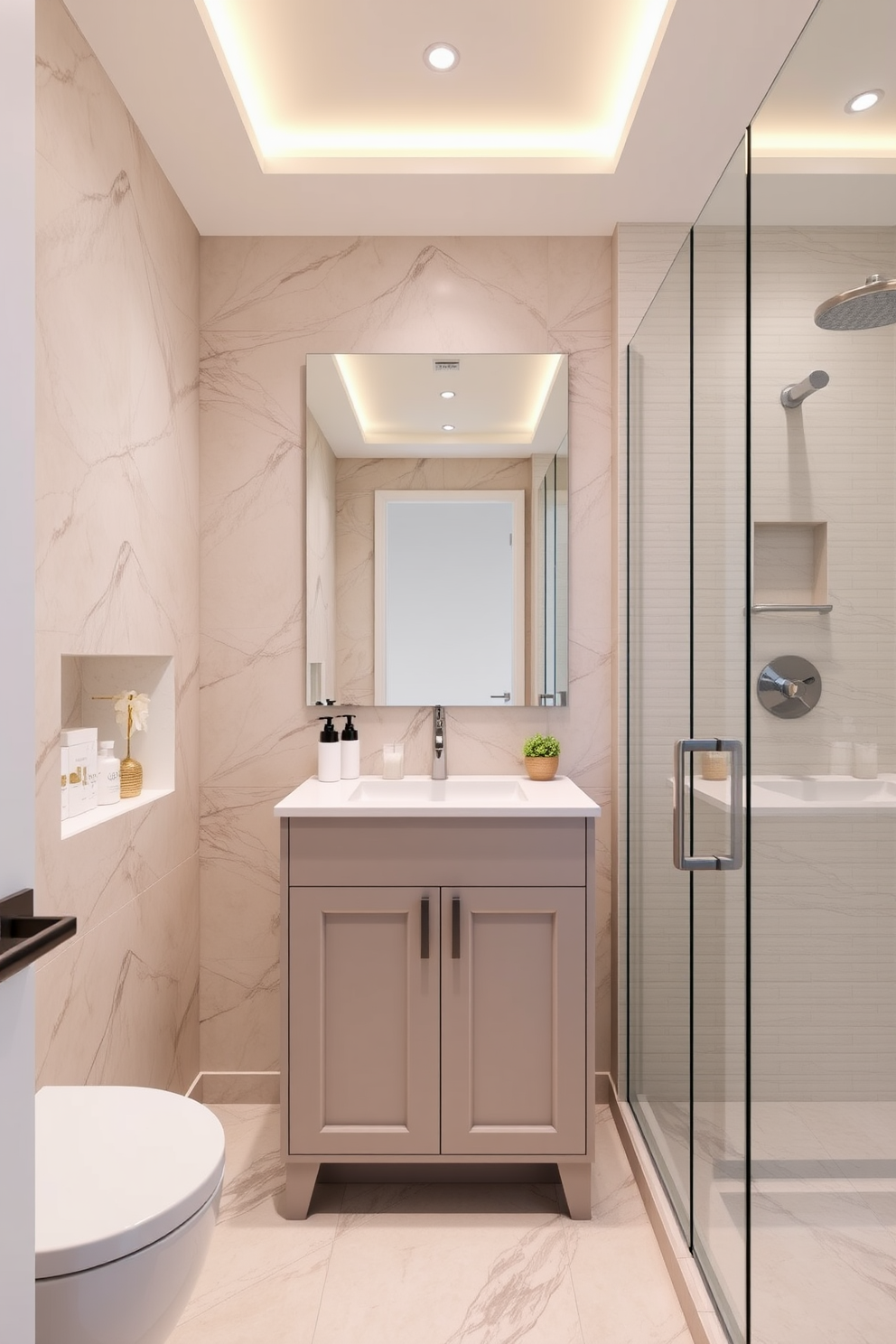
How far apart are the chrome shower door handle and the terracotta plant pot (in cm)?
77

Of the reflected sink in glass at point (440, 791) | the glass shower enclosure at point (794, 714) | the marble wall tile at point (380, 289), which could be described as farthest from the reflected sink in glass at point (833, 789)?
the marble wall tile at point (380, 289)

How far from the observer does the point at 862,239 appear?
0.92 metres

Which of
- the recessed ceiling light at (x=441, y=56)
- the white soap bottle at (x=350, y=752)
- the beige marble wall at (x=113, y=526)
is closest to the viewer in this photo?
the beige marble wall at (x=113, y=526)

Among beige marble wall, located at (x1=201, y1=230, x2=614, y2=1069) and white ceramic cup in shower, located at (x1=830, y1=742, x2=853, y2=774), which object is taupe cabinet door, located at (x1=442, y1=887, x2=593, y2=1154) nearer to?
beige marble wall, located at (x1=201, y1=230, x2=614, y2=1069)

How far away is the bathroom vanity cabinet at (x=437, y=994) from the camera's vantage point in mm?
1875

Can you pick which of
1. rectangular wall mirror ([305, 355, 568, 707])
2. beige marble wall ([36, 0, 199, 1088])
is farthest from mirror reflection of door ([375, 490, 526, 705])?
beige marble wall ([36, 0, 199, 1088])

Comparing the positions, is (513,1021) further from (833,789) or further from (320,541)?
(320,541)

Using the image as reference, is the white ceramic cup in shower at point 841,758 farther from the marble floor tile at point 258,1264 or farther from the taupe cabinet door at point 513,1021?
the marble floor tile at point 258,1264

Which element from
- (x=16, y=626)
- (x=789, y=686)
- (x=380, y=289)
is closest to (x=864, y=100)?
(x=789, y=686)

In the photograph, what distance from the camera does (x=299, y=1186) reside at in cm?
188

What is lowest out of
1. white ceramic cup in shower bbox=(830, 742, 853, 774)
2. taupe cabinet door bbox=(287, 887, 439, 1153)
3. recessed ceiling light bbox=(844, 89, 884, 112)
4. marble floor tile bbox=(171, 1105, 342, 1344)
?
marble floor tile bbox=(171, 1105, 342, 1344)

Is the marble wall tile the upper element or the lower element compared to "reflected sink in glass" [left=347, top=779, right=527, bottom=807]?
upper

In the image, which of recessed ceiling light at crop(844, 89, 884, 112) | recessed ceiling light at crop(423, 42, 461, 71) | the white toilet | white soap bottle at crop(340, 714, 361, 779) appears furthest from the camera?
white soap bottle at crop(340, 714, 361, 779)

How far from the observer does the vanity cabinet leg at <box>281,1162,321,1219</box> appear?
1883mm
